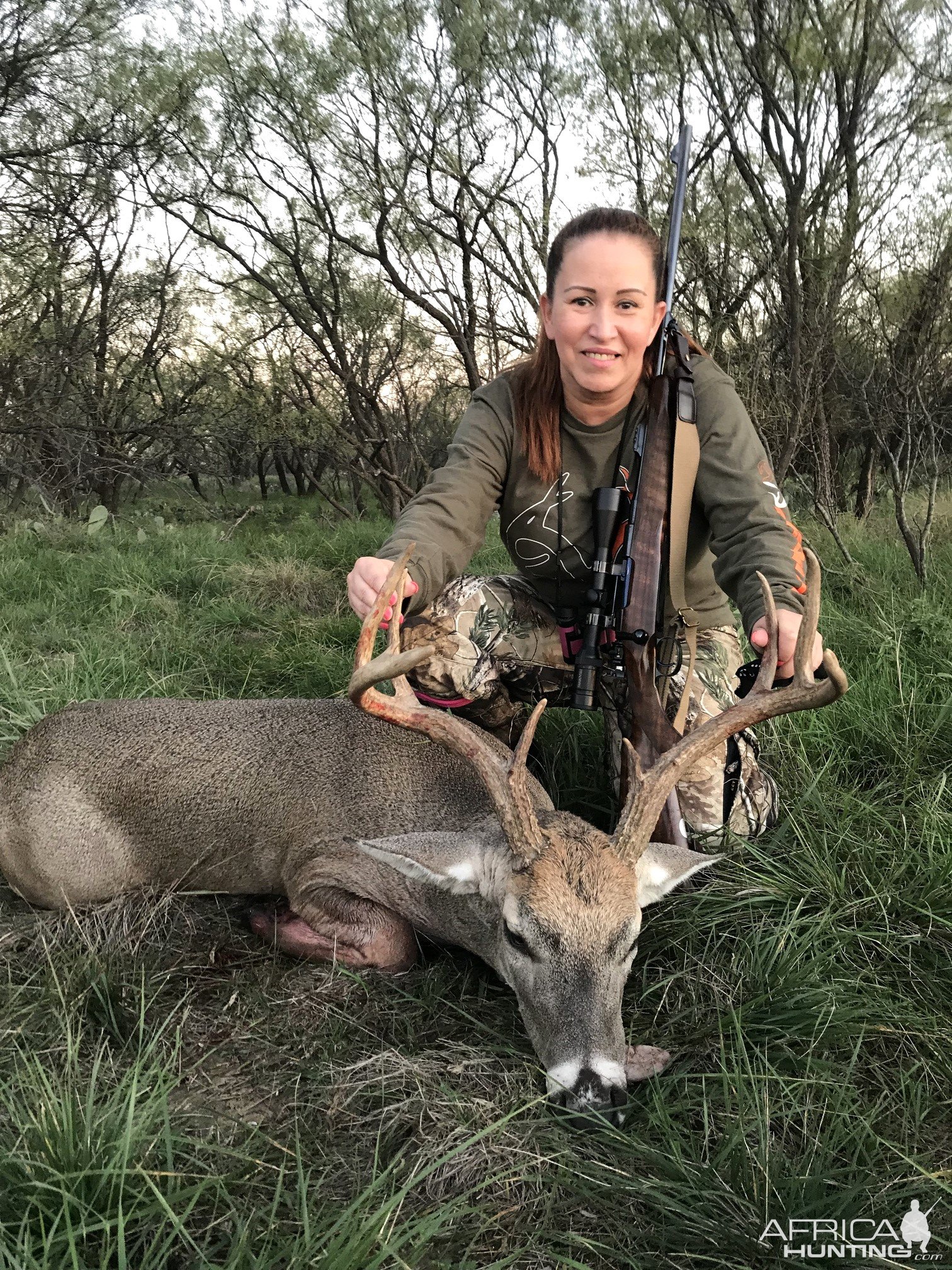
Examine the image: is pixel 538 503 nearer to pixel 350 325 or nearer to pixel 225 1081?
pixel 225 1081

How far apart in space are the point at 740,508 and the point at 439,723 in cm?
151

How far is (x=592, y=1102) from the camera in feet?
6.57

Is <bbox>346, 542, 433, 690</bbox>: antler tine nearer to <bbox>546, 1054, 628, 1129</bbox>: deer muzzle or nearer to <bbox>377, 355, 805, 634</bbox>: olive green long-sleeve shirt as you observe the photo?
<bbox>377, 355, 805, 634</bbox>: olive green long-sleeve shirt

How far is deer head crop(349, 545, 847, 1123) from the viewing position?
2.12 m

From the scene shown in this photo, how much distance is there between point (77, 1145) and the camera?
5.78 feet

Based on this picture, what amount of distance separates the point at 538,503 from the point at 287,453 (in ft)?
57.8

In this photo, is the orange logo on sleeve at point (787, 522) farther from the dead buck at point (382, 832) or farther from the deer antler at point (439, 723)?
the deer antler at point (439, 723)

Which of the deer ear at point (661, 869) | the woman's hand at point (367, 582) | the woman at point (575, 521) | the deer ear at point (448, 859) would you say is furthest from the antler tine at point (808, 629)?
the woman's hand at point (367, 582)

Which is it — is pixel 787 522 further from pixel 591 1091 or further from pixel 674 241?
pixel 591 1091

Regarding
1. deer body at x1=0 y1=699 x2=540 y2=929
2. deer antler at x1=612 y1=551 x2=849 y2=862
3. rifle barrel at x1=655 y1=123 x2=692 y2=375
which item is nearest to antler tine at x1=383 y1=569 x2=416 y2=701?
deer body at x1=0 y1=699 x2=540 y2=929

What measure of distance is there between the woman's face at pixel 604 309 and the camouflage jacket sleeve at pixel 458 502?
0.45m

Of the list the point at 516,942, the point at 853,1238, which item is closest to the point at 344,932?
the point at 516,942

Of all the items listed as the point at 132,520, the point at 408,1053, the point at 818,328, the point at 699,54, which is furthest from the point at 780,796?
the point at 132,520

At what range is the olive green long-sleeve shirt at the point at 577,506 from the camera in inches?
124
